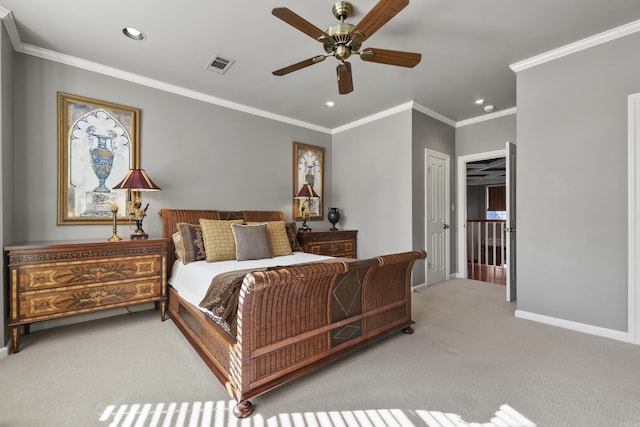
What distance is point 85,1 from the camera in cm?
219

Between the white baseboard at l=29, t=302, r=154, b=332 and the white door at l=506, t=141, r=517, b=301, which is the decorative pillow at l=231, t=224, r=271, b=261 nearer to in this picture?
the white baseboard at l=29, t=302, r=154, b=332

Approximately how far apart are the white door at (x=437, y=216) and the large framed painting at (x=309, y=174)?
1.79 metres

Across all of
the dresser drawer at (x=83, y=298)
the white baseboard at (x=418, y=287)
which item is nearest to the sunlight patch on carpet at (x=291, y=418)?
the dresser drawer at (x=83, y=298)

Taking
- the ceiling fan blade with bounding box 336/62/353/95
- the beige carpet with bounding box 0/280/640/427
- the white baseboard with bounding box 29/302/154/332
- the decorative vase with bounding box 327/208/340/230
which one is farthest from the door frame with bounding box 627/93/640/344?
the white baseboard with bounding box 29/302/154/332

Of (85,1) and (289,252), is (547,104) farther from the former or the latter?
(85,1)

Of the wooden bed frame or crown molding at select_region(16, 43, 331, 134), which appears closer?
the wooden bed frame

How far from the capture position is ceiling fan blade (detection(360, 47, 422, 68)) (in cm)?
215

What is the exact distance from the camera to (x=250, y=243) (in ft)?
10.1

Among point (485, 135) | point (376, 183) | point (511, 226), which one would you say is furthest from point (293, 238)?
point (485, 135)

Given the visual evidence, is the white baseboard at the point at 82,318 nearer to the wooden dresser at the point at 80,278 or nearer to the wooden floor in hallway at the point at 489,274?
the wooden dresser at the point at 80,278

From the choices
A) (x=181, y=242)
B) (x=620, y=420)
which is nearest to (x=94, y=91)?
(x=181, y=242)

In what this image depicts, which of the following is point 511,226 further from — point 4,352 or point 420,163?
point 4,352

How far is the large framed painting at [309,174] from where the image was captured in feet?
15.8

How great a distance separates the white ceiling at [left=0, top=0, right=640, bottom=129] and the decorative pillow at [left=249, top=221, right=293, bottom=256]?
1748 millimetres
